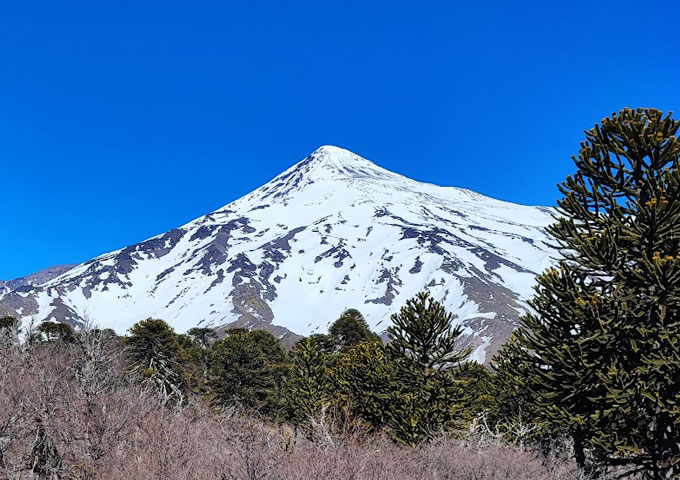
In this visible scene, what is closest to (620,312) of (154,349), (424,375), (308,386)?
(424,375)

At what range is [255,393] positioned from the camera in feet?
121

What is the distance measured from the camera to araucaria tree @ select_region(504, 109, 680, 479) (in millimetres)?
10328

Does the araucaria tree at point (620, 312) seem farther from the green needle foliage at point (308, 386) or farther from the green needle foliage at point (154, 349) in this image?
the green needle foliage at point (154, 349)

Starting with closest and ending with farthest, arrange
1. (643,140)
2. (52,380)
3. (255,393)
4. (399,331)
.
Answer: (643,140) < (52,380) < (399,331) < (255,393)

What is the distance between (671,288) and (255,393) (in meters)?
31.4

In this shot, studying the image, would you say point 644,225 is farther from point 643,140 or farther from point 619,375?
point 619,375

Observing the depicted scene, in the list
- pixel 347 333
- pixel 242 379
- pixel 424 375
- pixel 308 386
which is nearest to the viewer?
pixel 424 375

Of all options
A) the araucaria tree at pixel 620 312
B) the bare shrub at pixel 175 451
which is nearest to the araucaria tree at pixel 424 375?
the bare shrub at pixel 175 451

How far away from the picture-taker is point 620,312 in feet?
35.3

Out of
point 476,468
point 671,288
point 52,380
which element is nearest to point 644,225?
point 671,288

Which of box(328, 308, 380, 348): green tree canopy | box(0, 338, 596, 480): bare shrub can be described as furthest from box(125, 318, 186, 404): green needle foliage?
box(0, 338, 596, 480): bare shrub

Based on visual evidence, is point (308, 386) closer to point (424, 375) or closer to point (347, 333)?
point (424, 375)

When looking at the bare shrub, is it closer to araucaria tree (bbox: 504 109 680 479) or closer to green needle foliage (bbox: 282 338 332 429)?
araucaria tree (bbox: 504 109 680 479)

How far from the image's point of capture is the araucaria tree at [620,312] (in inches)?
407
